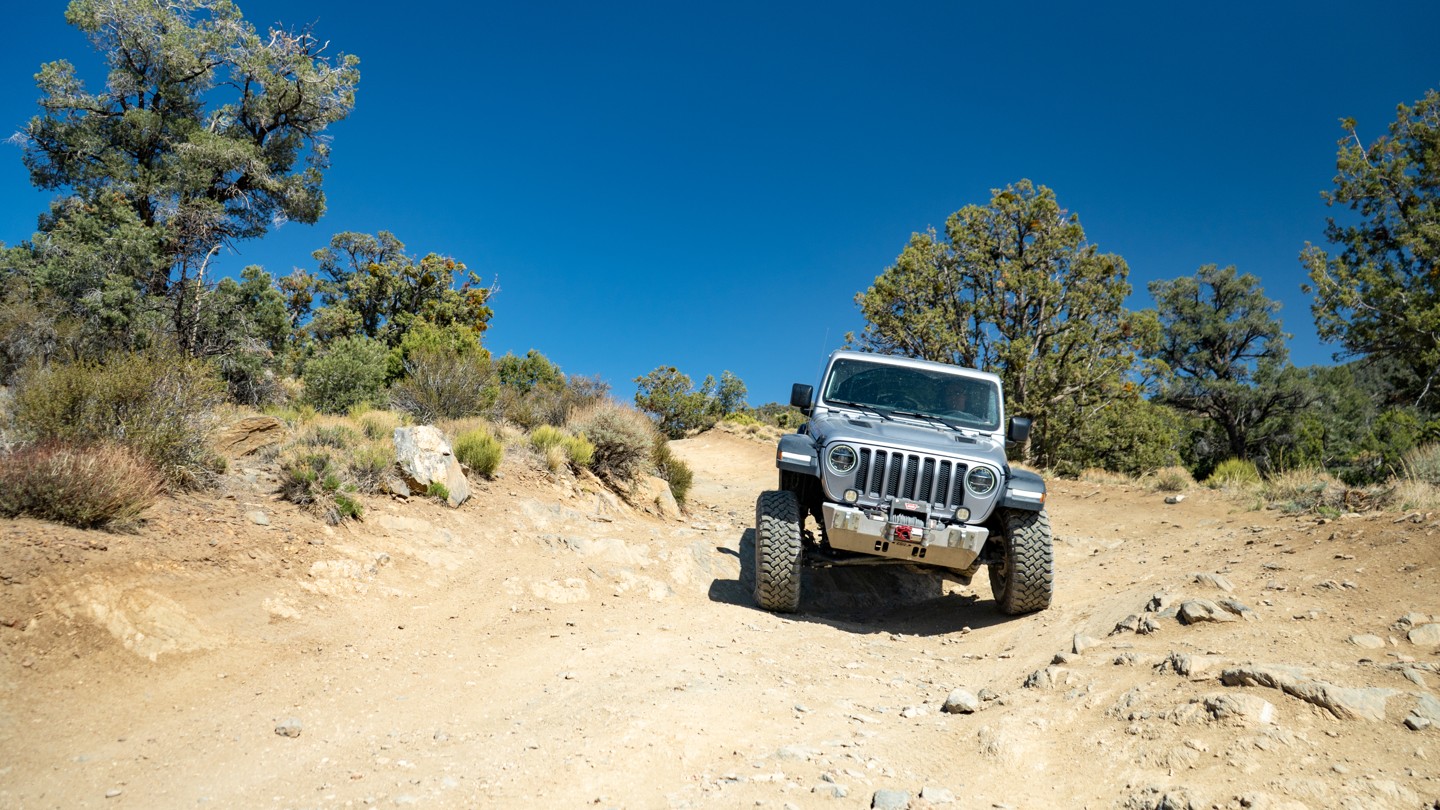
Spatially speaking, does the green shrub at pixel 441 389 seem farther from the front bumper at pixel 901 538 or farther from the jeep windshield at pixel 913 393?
the front bumper at pixel 901 538

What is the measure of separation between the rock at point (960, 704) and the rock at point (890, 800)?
1.41m

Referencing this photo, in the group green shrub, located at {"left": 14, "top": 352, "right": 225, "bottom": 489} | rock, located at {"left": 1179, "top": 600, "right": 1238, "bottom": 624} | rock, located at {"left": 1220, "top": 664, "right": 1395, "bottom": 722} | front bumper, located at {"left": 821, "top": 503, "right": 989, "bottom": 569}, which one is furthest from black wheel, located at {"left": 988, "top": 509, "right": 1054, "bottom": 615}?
green shrub, located at {"left": 14, "top": 352, "right": 225, "bottom": 489}

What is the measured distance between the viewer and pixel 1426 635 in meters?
4.49

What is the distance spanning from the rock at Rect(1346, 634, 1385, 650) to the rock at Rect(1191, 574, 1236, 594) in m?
1.43

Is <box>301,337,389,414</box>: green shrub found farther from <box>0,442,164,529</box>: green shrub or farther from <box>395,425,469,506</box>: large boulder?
<box>0,442,164,529</box>: green shrub

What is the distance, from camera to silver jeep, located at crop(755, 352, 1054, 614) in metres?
6.50

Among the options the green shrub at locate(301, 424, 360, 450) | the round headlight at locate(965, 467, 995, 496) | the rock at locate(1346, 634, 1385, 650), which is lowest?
the rock at locate(1346, 634, 1385, 650)

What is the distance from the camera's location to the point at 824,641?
647cm

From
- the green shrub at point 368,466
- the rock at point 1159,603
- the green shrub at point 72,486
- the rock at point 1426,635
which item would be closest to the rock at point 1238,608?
the rock at point 1159,603

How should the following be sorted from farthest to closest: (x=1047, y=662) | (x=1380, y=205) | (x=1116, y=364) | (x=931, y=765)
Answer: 1. (x=1116, y=364)
2. (x=1380, y=205)
3. (x=1047, y=662)
4. (x=931, y=765)

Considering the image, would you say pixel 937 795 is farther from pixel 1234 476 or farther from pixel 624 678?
pixel 1234 476

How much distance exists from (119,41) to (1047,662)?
1823cm

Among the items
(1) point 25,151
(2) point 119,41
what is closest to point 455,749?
(2) point 119,41

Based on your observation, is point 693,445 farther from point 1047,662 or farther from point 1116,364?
point 1047,662
